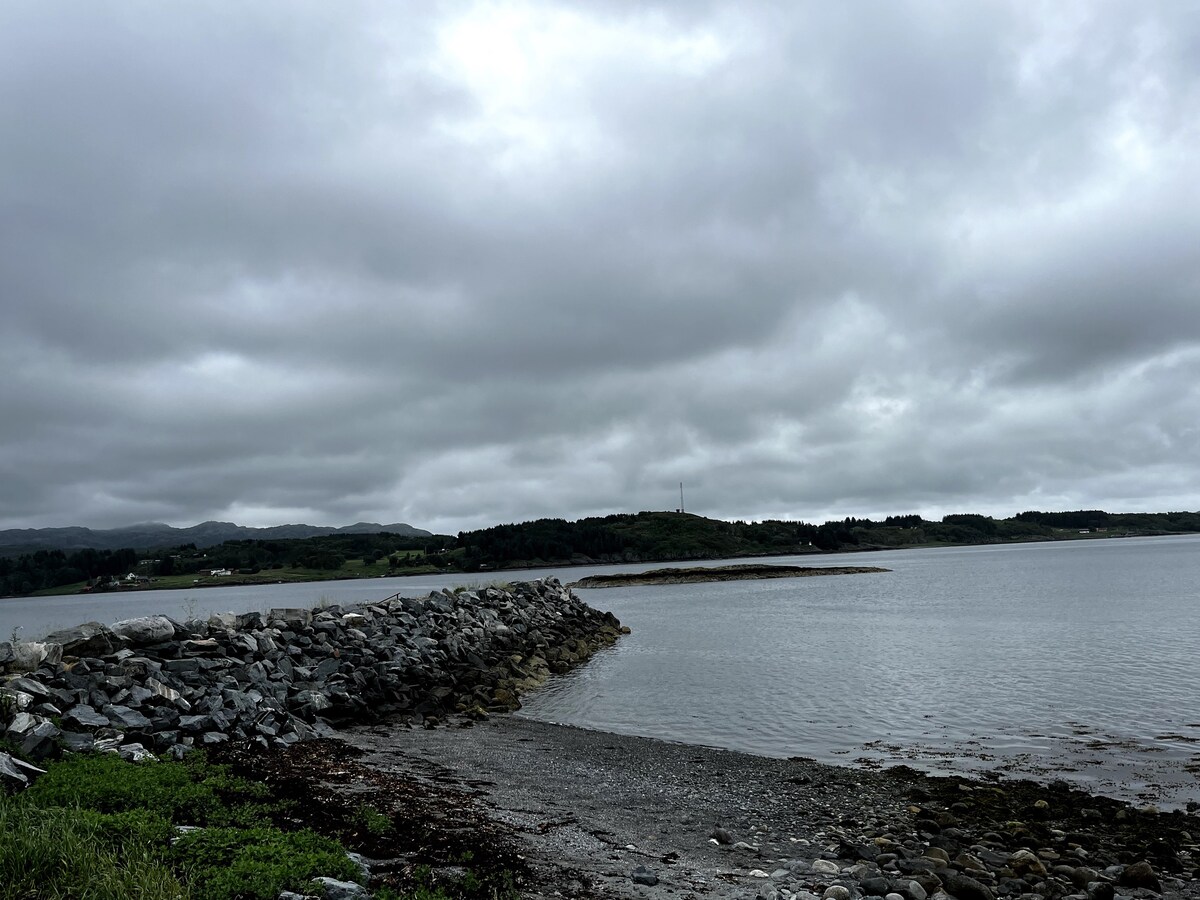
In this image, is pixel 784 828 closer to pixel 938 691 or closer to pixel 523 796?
pixel 523 796

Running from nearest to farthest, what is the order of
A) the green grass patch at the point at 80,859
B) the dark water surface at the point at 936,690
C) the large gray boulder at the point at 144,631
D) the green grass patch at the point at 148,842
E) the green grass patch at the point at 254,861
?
the green grass patch at the point at 80,859 < the green grass patch at the point at 148,842 < the green grass patch at the point at 254,861 < the dark water surface at the point at 936,690 < the large gray boulder at the point at 144,631

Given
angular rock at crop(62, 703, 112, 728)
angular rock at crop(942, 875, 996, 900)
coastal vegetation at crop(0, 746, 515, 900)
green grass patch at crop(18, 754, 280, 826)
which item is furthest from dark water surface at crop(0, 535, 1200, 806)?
green grass patch at crop(18, 754, 280, 826)

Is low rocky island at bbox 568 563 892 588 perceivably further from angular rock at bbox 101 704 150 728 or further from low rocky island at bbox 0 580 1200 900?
angular rock at bbox 101 704 150 728

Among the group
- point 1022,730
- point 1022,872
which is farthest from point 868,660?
point 1022,872

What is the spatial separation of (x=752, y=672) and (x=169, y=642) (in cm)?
2014

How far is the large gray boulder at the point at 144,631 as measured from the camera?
18594 millimetres

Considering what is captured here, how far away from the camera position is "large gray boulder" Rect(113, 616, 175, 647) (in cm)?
1859

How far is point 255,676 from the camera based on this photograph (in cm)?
1875

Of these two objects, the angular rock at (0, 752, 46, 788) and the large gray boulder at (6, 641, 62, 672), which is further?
the large gray boulder at (6, 641, 62, 672)

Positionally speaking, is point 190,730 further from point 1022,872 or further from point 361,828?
point 1022,872

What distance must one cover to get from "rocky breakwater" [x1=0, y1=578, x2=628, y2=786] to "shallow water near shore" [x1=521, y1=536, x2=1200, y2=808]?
9.79ft

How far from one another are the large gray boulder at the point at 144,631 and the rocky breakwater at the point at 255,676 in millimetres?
32

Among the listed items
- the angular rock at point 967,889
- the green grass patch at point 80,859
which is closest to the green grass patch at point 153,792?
the green grass patch at point 80,859

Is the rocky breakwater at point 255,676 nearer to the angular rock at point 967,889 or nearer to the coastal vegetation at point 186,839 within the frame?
the coastal vegetation at point 186,839
